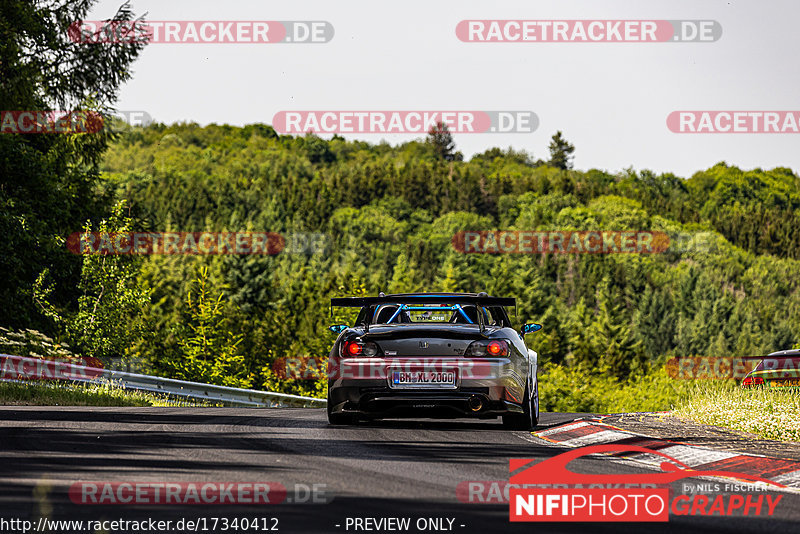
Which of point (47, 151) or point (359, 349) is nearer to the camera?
point (359, 349)

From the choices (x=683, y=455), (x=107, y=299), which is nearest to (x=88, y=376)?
(x=683, y=455)

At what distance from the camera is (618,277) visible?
149m

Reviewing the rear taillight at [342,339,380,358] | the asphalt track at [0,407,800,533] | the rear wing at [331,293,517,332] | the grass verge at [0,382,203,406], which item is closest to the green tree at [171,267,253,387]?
the grass verge at [0,382,203,406]

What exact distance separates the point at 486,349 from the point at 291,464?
12.7 ft

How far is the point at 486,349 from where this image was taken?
11453 millimetres

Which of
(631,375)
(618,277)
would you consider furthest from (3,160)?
(618,277)

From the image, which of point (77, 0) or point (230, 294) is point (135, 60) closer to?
point (77, 0)

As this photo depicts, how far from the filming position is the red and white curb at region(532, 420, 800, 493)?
26.4 ft

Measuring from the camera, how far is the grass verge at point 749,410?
11.5 meters

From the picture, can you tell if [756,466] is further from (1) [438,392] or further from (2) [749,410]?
(2) [749,410]

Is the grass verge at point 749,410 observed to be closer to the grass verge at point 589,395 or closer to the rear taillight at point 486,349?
the rear taillight at point 486,349

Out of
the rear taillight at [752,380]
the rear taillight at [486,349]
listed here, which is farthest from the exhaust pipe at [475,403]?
the rear taillight at [752,380]

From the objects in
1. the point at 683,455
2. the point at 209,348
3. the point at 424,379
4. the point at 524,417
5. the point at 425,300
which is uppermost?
the point at 425,300

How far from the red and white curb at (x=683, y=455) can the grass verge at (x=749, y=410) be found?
1665 millimetres
